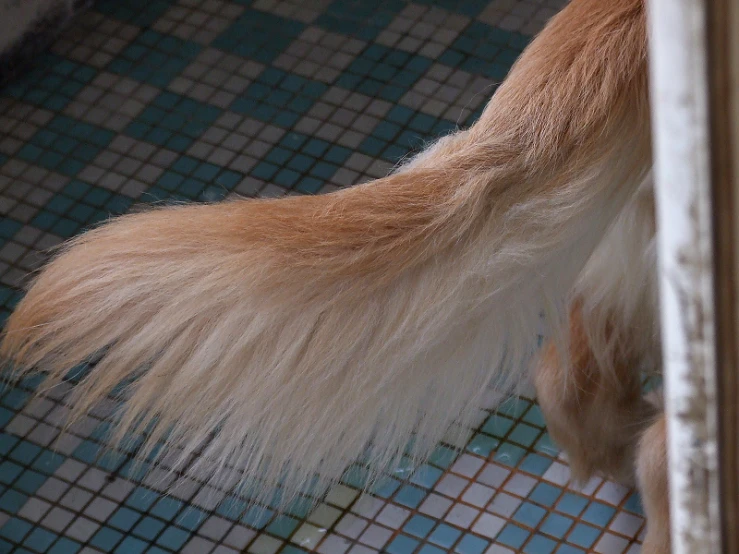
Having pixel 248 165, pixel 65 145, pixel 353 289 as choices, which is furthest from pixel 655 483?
pixel 65 145

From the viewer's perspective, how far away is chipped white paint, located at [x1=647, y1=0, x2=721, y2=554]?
28 centimetres

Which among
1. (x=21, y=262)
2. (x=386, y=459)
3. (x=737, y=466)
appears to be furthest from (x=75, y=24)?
(x=737, y=466)

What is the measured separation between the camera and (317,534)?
4.65 feet

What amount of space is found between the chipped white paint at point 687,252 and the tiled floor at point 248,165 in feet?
3.42

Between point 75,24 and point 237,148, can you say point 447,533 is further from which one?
point 75,24

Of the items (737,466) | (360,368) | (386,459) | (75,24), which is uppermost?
(737,466)

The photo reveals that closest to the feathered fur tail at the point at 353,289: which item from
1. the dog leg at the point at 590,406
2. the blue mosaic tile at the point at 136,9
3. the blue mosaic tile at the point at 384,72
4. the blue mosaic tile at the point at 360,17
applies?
the dog leg at the point at 590,406

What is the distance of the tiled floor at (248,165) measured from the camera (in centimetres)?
142

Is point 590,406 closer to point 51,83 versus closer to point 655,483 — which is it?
point 655,483

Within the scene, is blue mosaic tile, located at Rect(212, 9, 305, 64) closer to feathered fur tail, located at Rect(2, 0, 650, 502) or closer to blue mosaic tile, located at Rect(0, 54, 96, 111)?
blue mosaic tile, located at Rect(0, 54, 96, 111)

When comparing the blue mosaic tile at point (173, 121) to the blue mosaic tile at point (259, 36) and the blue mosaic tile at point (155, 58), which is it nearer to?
the blue mosaic tile at point (155, 58)

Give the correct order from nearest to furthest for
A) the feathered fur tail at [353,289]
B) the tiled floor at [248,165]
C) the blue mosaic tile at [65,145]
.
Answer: the feathered fur tail at [353,289] < the tiled floor at [248,165] < the blue mosaic tile at [65,145]

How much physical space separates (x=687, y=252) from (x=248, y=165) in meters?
1.65

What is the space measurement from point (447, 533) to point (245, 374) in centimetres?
70
